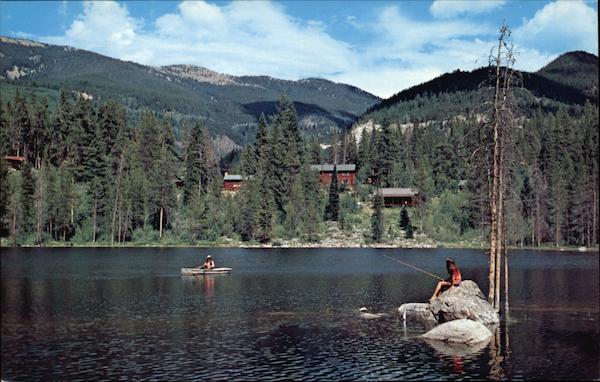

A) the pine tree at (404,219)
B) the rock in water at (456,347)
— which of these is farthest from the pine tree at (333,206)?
the rock in water at (456,347)

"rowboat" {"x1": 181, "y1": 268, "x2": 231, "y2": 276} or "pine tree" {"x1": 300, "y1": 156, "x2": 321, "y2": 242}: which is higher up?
"pine tree" {"x1": 300, "y1": 156, "x2": 321, "y2": 242}

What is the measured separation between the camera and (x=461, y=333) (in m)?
30.1

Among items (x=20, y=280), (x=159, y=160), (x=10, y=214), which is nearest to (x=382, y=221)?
(x=159, y=160)

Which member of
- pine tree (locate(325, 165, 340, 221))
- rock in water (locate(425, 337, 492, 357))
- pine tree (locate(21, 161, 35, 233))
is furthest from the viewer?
pine tree (locate(325, 165, 340, 221))

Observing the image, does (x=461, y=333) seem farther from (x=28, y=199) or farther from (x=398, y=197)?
(x=398, y=197)

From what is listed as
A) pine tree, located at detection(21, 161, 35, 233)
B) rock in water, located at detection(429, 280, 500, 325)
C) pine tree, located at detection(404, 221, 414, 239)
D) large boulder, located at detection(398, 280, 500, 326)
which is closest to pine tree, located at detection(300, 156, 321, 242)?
pine tree, located at detection(404, 221, 414, 239)

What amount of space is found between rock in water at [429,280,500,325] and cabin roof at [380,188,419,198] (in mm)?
111173

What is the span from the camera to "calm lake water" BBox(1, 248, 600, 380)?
2503cm

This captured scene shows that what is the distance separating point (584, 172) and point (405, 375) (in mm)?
118646

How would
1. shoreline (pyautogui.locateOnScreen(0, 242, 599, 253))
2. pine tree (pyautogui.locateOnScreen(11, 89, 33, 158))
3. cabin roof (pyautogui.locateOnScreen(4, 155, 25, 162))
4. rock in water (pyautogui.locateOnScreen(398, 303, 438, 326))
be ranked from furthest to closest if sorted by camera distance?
pine tree (pyautogui.locateOnScreen(11, 89, 33, 158)) < cabin roof (pyautogui.locateOnScreen(4, 155, 25, 162)) < shoreline (pyautogui.locateOnScreen(0, 242, 599, 253)) < rock in water (pyautogui.locateOnScreen(398, 303, 438, 326))

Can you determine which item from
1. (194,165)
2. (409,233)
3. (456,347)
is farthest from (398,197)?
(456,347)

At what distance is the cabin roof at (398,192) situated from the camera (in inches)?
5808

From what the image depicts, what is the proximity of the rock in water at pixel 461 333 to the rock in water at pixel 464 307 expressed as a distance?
291 cm

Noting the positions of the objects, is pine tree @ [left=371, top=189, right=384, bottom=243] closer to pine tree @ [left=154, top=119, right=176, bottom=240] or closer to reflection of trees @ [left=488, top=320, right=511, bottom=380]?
pine tree @ [left=154, top=119, right=176, bottom=240]
